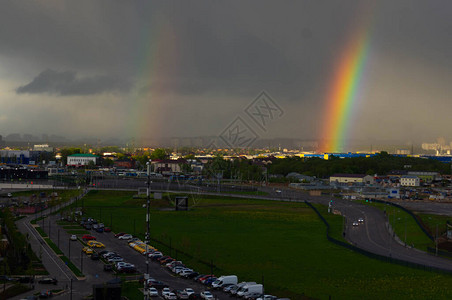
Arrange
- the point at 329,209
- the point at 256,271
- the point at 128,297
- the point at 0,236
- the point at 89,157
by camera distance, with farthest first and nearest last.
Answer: the point at 89,157, the point at 329,209, the point at 0,236, the point at 256,271, the point at 128,297

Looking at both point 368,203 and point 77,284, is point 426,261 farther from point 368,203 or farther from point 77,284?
point 368,203

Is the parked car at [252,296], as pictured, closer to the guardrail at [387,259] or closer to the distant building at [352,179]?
the guardrail at [387,259]

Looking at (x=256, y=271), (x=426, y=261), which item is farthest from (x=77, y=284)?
(x=426, y=261)

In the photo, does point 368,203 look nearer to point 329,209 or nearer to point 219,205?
point 329,209

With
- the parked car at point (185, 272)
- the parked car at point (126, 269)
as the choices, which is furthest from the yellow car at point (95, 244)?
the parked car at point (185, 272)

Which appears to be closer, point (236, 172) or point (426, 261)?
point (426, 261)

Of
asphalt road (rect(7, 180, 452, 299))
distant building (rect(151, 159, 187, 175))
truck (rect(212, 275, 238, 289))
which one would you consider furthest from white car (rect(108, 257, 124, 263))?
distant building (rect(151, 159, 187, 175))

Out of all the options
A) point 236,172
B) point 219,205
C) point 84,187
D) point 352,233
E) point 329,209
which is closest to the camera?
point 352,233

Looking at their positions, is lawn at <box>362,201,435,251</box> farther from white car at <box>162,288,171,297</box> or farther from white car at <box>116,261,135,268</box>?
white car at <box>116,261,135,268</box>
